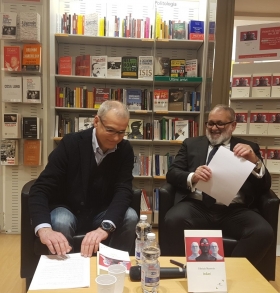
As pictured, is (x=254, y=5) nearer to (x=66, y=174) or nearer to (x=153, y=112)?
(x=153, y=112)

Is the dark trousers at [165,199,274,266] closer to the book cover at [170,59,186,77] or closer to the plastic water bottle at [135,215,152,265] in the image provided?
the plastic water bottle at [135,215,152,265]

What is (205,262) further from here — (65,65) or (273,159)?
(65,65)

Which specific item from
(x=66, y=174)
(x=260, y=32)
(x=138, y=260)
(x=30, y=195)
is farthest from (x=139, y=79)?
(x=138, y=260)

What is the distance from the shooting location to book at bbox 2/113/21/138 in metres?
2.81

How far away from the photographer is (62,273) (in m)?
1.15

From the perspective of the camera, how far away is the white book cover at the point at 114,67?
3.19 m

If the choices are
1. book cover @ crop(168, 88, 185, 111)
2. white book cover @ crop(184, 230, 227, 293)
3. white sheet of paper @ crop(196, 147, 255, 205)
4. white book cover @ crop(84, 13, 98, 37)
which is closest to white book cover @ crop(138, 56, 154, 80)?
book cover @ crop(168, 88, 185, 111)

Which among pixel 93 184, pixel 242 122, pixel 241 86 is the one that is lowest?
pixel 93 184

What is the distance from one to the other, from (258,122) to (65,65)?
2074mm

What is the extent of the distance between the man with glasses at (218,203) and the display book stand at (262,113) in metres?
0.49

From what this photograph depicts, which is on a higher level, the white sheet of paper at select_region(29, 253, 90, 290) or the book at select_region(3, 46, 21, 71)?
the book at select_region(3, 46, 21, 71)

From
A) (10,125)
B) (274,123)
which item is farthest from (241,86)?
(10,125)

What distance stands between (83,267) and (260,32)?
2.33 metres

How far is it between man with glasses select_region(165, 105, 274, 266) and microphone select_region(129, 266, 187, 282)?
636 millimetres
